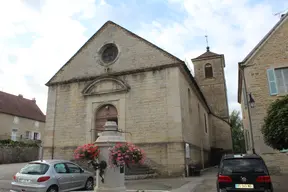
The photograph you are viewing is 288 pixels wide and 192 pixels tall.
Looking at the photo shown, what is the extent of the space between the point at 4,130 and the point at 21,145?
5.29 meters

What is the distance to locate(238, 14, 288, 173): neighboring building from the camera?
44.1 ft

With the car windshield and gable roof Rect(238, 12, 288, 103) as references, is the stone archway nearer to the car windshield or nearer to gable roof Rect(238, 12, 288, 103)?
gable roof Rect(238, 12, 288, 103)

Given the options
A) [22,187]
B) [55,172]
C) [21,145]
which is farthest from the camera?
[21,145]

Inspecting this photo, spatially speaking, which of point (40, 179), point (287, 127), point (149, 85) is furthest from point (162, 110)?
point (40, 179)

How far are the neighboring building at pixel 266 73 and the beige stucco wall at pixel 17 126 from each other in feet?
90.7

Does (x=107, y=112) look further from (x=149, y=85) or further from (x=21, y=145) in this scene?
(x=21, y=145)

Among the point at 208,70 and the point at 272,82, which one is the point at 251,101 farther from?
the point at 208,70

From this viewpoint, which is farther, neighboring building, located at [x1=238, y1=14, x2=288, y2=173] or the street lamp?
the street lamp

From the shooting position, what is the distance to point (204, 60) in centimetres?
3291

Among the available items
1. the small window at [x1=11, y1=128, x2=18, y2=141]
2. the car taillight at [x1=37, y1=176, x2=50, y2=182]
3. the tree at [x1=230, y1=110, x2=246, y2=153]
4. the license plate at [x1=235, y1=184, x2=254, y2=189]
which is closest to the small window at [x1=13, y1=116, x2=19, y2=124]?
the small window at [x1=11, y1=128, x2=18, y2=141]

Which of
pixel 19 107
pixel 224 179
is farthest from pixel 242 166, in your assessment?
pixel 19 107

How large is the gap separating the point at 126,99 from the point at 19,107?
23.8 meters

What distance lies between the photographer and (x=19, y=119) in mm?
32156

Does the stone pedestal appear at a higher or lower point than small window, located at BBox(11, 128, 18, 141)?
lower
